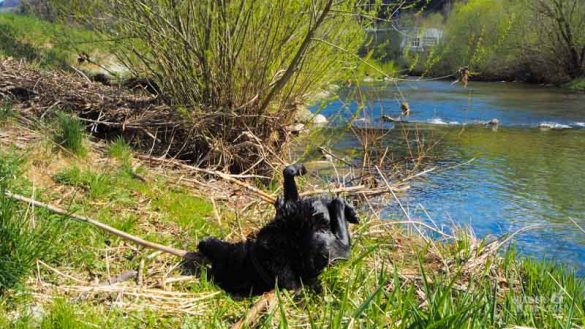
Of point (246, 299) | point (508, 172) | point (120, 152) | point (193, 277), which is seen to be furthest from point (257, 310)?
point (508, 172)

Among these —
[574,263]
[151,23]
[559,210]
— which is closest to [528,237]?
[574,263]

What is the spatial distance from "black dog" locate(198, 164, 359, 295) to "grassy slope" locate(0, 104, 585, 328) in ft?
0.41

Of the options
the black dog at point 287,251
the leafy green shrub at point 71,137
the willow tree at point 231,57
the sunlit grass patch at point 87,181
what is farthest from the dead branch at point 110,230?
the willow tree at point 231,57

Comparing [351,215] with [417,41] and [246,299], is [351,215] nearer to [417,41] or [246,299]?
[246,299]

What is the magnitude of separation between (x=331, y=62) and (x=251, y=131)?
151 centimetres

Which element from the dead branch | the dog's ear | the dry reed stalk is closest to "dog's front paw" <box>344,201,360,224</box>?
the dog's ear

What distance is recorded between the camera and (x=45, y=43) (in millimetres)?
16078

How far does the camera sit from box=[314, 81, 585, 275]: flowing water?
759cm

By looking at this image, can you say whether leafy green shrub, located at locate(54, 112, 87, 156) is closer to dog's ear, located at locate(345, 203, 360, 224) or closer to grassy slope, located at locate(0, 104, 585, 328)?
grassy slope, located at locate(0, 104, 585, 328)

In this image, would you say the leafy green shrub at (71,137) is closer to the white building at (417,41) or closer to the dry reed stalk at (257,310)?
the dry reed stalk at (257,310)

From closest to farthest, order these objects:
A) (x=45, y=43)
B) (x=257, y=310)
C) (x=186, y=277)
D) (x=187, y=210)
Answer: (x=257, y=310)
(x=186, y=277)
(x=187, y=210)
(x=45, y=43)

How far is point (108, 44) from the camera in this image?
7.79 m

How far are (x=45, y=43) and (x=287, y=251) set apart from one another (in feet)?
50.0

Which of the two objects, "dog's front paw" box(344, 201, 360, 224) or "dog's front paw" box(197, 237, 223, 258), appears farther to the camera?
"dog's front paw" box(344, 201, 360, 224)
